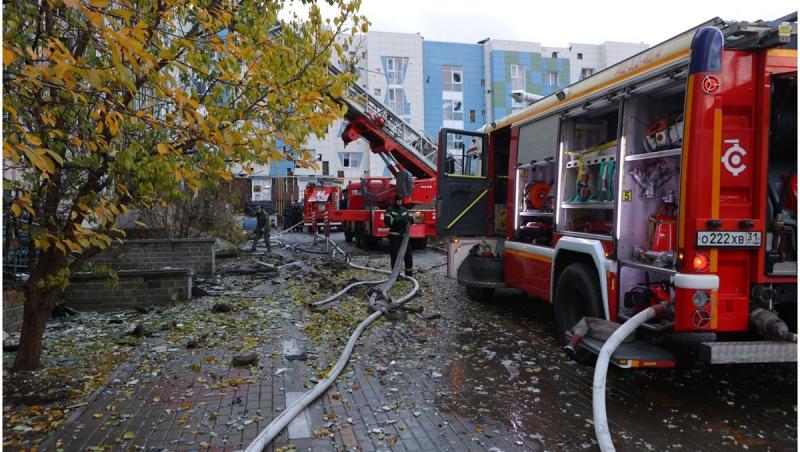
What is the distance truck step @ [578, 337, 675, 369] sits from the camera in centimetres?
417

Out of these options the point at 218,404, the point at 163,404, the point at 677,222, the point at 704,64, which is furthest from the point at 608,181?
the point at 163,404

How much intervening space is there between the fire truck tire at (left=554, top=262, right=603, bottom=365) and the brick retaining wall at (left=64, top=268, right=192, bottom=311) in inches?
226

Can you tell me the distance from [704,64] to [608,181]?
159 centimetres

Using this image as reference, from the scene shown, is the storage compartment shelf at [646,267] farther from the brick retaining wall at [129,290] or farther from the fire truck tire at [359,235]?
the fire truck tire at [359,235]

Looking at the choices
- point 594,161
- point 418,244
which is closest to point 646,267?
point 594,161

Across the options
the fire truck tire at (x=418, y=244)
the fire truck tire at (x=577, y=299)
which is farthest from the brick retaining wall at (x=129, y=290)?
the fire truck tire at (x=418, y=244)

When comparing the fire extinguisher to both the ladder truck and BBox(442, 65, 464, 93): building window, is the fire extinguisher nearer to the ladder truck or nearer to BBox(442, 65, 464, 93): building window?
the ladder truck

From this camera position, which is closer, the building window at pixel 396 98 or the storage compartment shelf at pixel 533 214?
the storage compartment shelf at pixel 533 214

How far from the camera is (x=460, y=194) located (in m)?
8.65

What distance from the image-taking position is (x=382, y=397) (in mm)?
4695

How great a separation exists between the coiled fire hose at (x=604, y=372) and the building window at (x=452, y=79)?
40567 mm

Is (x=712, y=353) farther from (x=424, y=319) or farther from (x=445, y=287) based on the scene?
(x=445, y=287)

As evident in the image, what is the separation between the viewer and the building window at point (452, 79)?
1713 inches

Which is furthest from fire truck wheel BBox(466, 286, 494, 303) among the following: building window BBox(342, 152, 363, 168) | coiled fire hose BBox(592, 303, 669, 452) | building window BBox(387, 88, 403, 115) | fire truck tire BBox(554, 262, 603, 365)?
building window BBox(342, 152, 363, 168)
